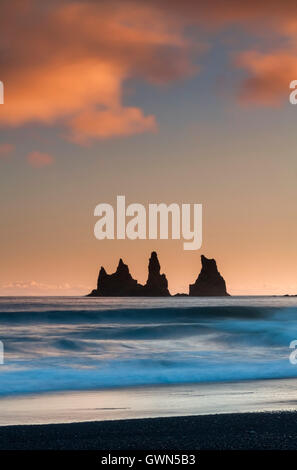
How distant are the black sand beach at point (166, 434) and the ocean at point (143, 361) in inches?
35.8

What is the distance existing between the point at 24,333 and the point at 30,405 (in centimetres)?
1670

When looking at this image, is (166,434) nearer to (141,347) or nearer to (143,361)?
(143,361)

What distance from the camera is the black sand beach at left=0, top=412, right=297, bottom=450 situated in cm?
764

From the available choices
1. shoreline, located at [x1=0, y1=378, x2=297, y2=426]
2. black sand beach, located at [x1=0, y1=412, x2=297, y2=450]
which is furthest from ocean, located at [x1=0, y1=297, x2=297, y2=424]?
black sand beach, located at [x1=0, y1=412, x2=297, y2=450]

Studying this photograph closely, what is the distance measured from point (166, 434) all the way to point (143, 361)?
1282 cm

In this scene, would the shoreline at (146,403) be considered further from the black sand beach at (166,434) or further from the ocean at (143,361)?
the black sand beach at (166,434)

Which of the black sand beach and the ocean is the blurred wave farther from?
the black sand beach

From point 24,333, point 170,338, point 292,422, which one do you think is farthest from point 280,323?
point 292,422

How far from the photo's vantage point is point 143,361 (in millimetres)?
20969

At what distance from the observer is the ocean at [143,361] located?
459 inches

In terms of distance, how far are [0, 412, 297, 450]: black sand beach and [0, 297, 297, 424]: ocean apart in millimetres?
909

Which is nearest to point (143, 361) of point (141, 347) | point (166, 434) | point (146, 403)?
point (141, 347)

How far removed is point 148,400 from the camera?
1213 centimetres

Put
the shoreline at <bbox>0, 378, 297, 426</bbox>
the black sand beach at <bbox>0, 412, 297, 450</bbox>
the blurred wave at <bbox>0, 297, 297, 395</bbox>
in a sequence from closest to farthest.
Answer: the black sand beach at <bbox>0, 412, 297, 450</bbox>
the shoreline at <bbox>0, 378, 297, 426</bbox>
the blurred wave at <bbox>0, 297, 297, 395</bbox>
